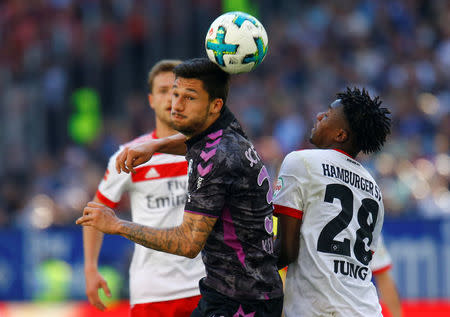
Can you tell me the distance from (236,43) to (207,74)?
238 mm

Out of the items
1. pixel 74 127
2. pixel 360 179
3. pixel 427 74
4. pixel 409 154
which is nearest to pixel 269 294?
pixel 360 179

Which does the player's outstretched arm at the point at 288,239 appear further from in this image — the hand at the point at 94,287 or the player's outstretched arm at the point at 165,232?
the hand at the point at 94,287

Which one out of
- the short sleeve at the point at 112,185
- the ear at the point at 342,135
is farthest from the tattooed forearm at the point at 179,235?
the short sleeve at the point at 112,185

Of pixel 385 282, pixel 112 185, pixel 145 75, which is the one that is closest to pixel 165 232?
pixel 112 185

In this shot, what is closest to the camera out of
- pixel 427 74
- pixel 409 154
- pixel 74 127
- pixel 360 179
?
pixel 360 179

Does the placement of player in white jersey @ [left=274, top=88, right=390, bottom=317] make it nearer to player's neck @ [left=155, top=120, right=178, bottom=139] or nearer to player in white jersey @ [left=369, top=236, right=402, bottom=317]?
player in white jersey @ [left=369, top=236, right=402, bottom=317]

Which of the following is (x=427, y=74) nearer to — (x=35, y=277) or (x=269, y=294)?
(x=35, y=277)

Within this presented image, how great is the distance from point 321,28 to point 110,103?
167 inches

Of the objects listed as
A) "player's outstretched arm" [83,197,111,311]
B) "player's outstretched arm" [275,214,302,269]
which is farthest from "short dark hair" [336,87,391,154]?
"player's outstretched arm" [83,197,111,311]

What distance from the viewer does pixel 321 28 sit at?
1461 centimetres

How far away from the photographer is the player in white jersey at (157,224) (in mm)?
5500

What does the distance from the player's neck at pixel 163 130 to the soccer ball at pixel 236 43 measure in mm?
1586

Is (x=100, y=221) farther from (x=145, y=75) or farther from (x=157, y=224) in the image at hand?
(x=145, y=75)

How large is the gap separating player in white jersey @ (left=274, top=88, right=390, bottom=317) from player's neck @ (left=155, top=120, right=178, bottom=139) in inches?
59.4
